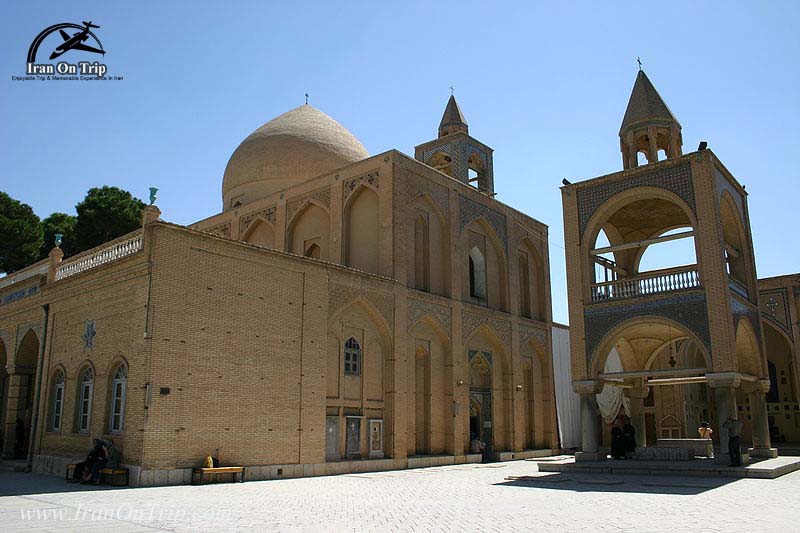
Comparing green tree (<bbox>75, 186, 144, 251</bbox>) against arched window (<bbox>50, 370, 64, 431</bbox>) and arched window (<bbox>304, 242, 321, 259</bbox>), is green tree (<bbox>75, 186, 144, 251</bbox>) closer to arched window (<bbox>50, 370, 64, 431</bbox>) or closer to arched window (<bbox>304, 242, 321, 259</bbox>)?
arched window (<bbox>304, 242, 321, 259</bbox>)

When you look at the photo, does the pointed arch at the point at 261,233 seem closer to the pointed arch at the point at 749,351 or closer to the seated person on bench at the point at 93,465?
the seated person on bench at the point at 93,465

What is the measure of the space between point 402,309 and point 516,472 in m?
5.53

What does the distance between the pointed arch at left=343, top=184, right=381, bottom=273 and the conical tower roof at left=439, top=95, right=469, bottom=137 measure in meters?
7.48

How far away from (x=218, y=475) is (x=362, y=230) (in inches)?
381

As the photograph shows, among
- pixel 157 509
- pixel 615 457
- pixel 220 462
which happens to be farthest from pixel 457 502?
pixel 615 457

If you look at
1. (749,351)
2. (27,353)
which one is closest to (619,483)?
(749,351)

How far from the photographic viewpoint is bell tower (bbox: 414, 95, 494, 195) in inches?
1037

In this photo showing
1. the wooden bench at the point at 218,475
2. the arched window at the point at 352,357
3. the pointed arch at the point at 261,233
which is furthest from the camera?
the pointed arch at the point at 261,233

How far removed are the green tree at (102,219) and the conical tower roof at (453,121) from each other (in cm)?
1592

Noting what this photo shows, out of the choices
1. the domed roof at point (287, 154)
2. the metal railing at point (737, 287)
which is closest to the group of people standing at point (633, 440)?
the metal railing at point (737, 287)

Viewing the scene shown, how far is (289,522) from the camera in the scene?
8.47 metres

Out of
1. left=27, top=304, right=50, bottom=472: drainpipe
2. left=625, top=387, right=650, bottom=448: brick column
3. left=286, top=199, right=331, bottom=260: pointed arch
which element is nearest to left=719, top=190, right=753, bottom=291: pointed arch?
left=625, top=387, right=650, bottom=448: brick column

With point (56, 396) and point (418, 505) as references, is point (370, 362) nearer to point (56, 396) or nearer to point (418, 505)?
point (56, 396)

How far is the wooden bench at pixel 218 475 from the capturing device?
13398 millimetres
